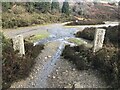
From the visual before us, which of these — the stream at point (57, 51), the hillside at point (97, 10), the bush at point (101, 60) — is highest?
the bush at point (101, 60)

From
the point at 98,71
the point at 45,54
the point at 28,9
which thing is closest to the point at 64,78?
the point at 98,71

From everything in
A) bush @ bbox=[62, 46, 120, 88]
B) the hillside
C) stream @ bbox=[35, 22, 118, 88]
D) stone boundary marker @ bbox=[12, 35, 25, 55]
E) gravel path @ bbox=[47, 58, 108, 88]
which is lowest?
the hillside

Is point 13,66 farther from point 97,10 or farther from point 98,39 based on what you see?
point 97,10

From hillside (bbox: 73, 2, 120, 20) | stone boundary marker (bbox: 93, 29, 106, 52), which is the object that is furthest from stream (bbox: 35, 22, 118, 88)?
hillside (bbox: 73, 2, 120, 20)

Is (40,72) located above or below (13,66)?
below

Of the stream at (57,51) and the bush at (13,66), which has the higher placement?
the bush at (13,66)

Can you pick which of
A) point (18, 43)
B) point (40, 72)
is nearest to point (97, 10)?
point (18, 43)

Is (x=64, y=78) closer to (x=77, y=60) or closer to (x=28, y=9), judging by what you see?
(x=77, y=60)

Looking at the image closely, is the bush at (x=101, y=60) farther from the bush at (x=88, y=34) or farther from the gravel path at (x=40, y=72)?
the bush at (x=88, y=34)

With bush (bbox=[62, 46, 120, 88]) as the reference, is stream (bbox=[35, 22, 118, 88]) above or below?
below

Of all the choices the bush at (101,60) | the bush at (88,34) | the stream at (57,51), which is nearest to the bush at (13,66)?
the stream at (57,51)

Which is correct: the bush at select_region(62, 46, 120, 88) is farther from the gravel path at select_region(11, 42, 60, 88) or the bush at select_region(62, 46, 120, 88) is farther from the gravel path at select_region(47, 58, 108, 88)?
the gravel path at select_region(11, 42, 60, 88)

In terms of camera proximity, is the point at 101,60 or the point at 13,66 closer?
the point at 13,66

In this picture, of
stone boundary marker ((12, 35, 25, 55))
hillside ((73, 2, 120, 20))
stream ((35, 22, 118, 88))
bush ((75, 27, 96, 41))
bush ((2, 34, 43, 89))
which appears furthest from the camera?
hillside ((73, 2, 120, 20))
